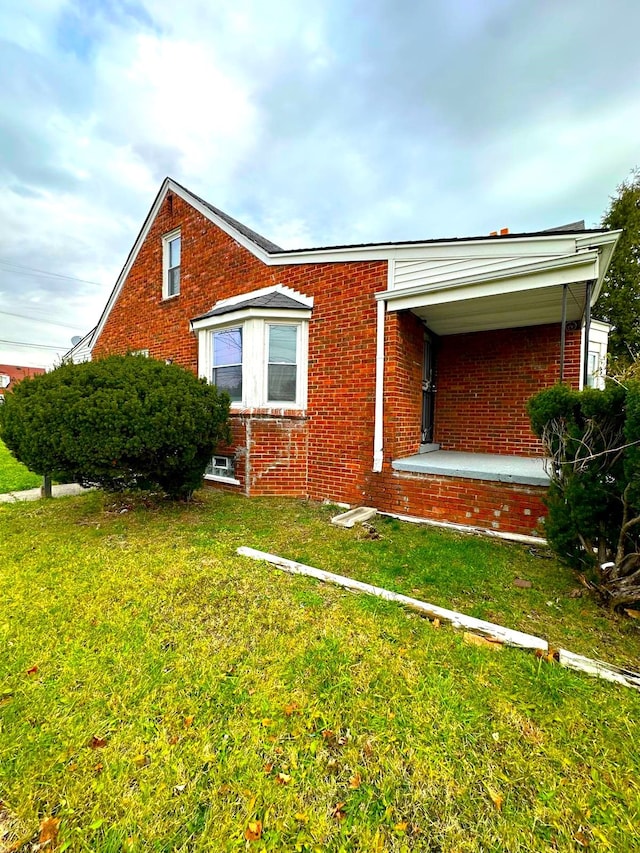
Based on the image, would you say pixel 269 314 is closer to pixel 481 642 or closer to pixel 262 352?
pixel 262 352

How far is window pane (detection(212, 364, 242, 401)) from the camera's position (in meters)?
7.00

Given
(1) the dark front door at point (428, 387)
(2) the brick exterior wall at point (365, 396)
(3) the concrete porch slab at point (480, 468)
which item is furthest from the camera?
(1) the dark front door at point (428, 387)

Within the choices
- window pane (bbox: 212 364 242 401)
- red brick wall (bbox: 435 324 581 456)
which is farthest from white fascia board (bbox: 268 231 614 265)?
red brick wall (bbox: 435 324 581 456)

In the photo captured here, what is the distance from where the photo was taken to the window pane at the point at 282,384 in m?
6.68

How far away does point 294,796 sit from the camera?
1.53 metres

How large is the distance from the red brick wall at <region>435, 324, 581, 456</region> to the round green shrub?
473cm

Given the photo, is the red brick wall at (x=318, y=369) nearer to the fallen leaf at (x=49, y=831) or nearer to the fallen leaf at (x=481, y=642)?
the fallen leaf at (x=481, y=642)

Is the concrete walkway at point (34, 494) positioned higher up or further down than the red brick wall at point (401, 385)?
further down

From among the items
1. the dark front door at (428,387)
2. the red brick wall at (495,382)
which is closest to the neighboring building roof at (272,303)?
the dark front door at (428,387)

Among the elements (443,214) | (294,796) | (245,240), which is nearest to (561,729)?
(294,796)

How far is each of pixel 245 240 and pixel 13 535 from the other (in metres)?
6.30

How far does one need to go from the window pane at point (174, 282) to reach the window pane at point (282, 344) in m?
3.88

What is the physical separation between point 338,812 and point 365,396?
492cm

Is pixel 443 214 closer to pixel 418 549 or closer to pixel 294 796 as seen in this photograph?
pixel 418 549
